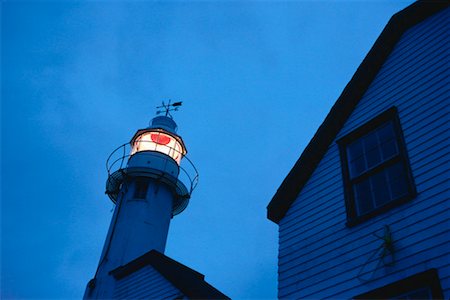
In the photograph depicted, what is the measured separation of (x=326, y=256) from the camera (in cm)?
929

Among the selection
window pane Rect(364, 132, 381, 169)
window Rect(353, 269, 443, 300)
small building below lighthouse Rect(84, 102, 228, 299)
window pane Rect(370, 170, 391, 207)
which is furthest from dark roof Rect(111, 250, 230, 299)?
window Rect(353, 269, 443, 300)

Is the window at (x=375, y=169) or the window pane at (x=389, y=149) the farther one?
the window pane at (x=389, y=149)

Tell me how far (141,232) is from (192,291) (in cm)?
826

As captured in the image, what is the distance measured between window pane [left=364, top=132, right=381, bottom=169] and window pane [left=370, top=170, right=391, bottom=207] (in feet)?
1.07

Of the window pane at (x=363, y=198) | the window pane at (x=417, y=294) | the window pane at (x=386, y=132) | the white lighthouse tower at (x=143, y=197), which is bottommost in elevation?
the window pane at (x=417, y=294)

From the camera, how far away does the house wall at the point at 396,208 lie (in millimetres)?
7867

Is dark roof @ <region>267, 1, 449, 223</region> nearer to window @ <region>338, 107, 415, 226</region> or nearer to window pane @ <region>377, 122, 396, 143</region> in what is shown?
window @ <region>338, 107, 415, 226</region>

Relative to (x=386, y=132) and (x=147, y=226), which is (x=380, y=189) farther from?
(x=147, y=226)

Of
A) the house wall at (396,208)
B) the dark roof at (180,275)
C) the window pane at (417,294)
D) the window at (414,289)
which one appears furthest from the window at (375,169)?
the dark roof at (180,275)

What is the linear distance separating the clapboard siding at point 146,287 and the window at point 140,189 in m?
6.33

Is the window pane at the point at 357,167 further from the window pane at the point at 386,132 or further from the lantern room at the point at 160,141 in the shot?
the lantern room at the point at 160,141

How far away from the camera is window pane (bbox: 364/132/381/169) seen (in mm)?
9758

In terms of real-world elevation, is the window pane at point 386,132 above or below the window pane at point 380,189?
above

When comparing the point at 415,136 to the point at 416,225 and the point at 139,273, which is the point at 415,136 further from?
the point at 139,273
